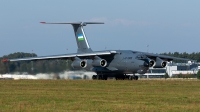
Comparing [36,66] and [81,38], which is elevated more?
[81,38]

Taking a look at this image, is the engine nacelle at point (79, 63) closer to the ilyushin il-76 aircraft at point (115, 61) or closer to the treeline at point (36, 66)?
the ilyushin il-76 aircraft at point (115, 61)

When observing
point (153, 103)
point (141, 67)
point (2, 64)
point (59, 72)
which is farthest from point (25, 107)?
point (2, 64)

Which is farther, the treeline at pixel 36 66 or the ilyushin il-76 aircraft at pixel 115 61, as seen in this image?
the treeline at pixel 36 66

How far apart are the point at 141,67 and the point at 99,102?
23.5 metres

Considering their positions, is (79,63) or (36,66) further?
(36,66)

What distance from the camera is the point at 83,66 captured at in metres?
43.5

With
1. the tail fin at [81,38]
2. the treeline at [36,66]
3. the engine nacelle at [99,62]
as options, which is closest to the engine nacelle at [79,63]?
the engine nacelle at [99,62]

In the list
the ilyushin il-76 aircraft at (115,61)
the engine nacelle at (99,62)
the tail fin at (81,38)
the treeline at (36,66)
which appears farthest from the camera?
the tail fin at (81,38)

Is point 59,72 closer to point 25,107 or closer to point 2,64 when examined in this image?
point 2,64

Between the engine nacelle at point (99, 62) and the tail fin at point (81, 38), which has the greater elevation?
the tail fin at point (81, 38)

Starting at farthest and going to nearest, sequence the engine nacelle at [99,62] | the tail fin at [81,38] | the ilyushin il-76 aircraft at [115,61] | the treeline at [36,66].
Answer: the tail fin at [81,38], the treeline at [36,66], the engine nacelle at [99,62], the ilyushin il-76 aircraft at [115,61]

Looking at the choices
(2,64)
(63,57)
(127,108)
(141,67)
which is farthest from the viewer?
(2,64)

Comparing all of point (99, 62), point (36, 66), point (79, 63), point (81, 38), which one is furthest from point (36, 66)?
point (99, 62)

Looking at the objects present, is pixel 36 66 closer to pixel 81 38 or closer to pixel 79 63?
pixel 79 63
